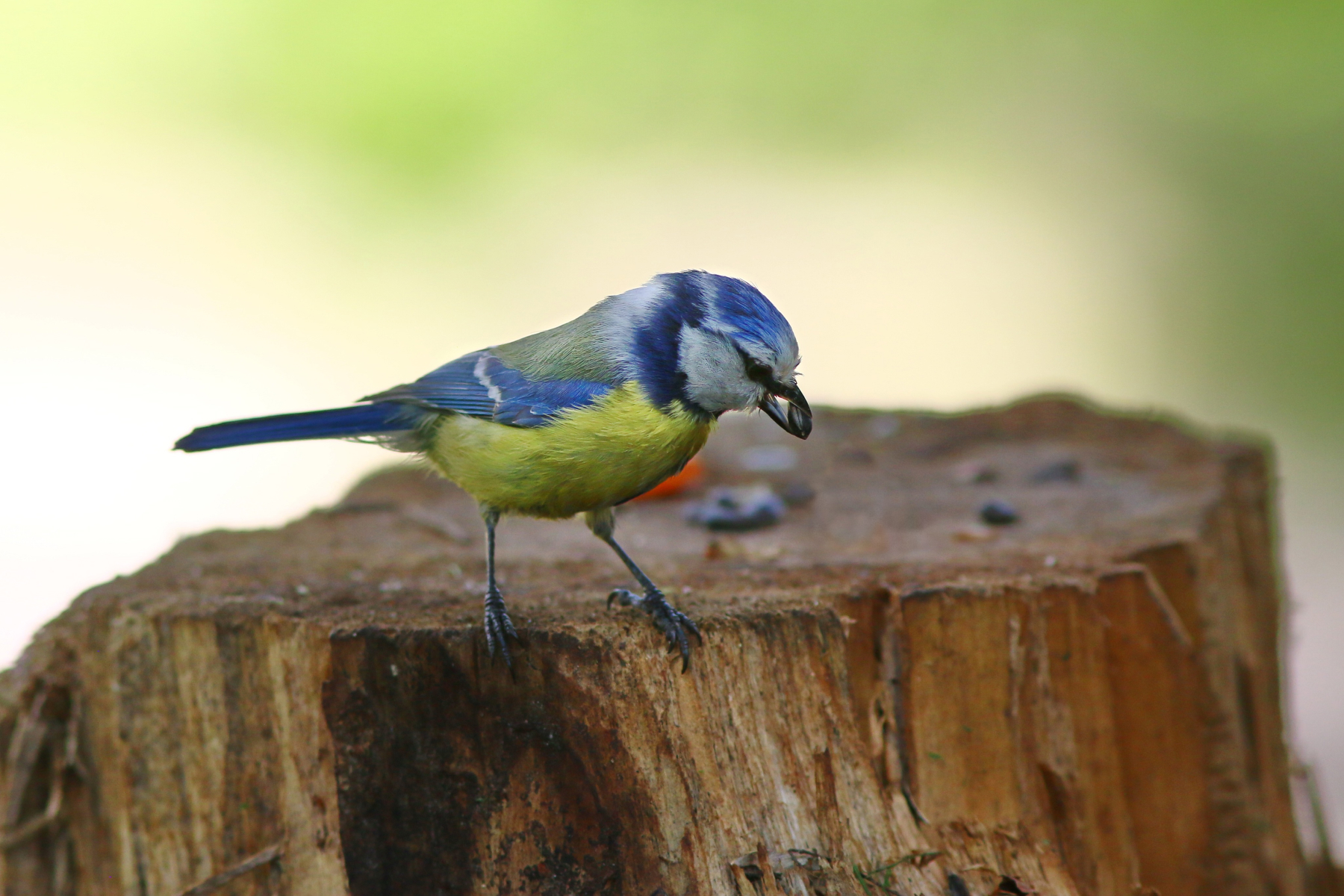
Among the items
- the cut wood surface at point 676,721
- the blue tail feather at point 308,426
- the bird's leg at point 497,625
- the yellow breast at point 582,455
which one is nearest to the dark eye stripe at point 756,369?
the yellow breast at point 582,455

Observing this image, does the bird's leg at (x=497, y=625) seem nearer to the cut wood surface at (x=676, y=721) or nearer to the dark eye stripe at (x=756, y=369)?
the cut wood surface at (x=676, y=721)

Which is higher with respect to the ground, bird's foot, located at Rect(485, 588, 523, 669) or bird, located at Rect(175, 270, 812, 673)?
bird, located at Rect(175, 270, 812, 673)

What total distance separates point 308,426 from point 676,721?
1.28 metres

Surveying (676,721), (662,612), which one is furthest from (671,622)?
(676,721)

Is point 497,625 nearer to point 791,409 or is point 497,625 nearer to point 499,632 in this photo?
point 499,632

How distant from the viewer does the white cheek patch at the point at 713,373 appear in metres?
2.57

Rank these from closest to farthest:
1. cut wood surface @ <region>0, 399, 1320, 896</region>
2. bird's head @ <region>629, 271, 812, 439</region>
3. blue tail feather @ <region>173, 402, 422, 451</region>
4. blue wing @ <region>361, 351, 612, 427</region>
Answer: cut wood surface @ <region>0, 399, 1320, 896</region>
bird's head @ <region>629, 271, 812, 439</region>
blue wing @ <region>361, 351, 612, 427</region>
blue tail feather @ <region>173, 402, 422, 451</region>

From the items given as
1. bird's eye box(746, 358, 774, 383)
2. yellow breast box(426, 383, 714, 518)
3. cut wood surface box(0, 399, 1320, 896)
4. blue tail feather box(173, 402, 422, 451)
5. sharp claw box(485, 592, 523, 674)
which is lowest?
cut wood surface box(0, 399, 1320, 896)

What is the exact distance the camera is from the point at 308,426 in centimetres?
297

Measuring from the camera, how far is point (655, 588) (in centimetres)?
259

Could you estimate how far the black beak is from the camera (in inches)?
102

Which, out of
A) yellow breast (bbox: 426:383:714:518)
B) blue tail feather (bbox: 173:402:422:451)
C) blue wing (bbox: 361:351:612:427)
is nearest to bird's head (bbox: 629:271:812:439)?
yellow breast (bbox: 426:383:714:518)

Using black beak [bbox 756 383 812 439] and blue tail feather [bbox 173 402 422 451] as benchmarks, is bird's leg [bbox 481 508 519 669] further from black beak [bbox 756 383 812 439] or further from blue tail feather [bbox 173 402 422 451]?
black beak [bbox 756 383 812 439]

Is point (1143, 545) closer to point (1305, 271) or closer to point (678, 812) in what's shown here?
point (678, 812)
